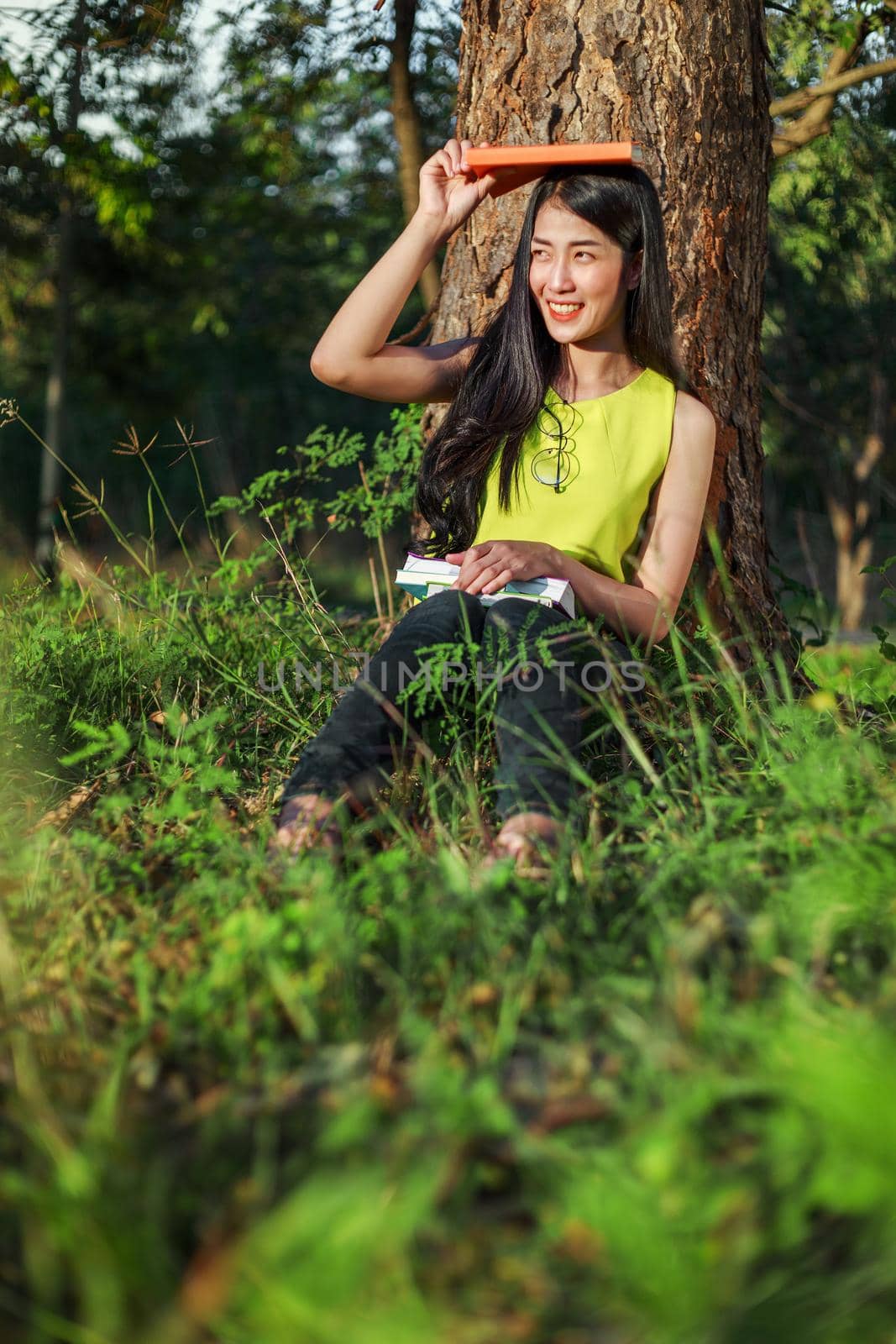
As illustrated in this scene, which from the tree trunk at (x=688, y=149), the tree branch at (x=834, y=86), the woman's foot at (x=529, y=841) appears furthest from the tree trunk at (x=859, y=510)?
the woman's foot at (x=529, y=841)

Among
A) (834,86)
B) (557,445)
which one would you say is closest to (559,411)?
(557,445)

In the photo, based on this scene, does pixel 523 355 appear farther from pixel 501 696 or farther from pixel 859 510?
pixel 859 510

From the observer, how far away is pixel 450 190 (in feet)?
9.55

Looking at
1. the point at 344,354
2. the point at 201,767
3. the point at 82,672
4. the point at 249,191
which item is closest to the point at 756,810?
the point at 201,767

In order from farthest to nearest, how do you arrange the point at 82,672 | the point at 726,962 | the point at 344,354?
the point at 82,672, the point at 344,354, the point at 726,962

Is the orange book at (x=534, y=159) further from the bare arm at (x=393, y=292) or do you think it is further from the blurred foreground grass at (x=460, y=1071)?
the blurred foreground grass at (x=460, y=1071)

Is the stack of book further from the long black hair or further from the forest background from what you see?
the forest background

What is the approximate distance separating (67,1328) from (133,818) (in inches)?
55.0

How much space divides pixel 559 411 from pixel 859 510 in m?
6.88

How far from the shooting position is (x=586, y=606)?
2688mm

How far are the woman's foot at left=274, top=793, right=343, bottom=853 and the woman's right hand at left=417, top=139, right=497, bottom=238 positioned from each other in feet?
4.96

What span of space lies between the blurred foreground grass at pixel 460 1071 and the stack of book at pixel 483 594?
36cm

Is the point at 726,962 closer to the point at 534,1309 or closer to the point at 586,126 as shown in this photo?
the point at 534,1309

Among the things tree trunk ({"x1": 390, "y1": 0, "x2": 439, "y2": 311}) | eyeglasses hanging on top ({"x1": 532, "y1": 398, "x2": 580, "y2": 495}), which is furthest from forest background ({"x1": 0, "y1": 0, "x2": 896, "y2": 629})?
eyeglasses hanging on top ({"x1": 532, "y1": 398, "x2": 580, "y2": 495})
